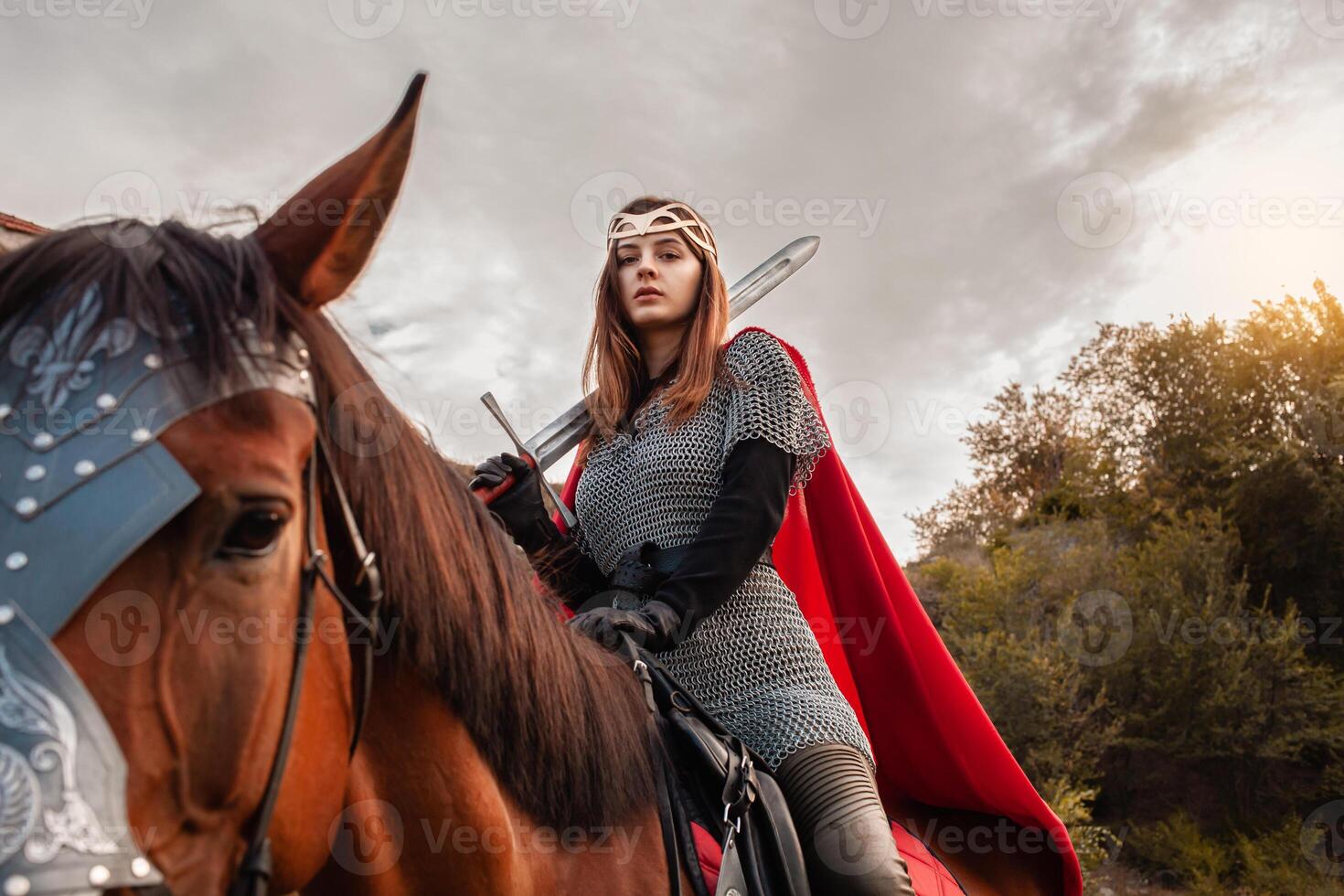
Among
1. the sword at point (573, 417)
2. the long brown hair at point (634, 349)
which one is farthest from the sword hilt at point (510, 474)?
the long brown hair at point (634, 349)

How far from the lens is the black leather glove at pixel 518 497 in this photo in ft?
7.22

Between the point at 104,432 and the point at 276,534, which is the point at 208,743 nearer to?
the point at 276,534

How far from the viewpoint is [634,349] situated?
8.45 ft

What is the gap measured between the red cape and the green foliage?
8548 millimetres

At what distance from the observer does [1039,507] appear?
19.5 m

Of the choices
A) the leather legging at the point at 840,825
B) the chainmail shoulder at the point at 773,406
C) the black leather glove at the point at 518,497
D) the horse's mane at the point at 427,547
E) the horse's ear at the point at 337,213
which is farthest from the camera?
the black leather glove at the point at 518,497

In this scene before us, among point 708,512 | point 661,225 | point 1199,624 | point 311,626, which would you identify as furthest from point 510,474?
point 1199,624

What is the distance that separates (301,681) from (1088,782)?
13.4 m

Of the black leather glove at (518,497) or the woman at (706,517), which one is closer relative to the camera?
the woman at (706,517)

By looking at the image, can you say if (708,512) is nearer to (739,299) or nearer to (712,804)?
(712,804)

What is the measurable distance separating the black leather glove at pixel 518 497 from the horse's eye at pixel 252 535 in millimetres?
1218

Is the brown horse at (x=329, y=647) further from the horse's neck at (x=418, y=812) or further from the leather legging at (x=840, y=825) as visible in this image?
the leather legging at (x=840, y=825)

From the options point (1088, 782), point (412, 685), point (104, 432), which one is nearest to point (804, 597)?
point (412, 685)

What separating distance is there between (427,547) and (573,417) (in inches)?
59.9
